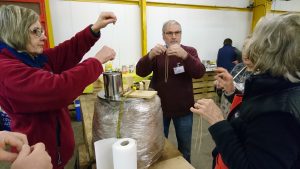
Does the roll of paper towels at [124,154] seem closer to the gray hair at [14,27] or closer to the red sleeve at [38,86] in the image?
the red sleeve at [38,86]

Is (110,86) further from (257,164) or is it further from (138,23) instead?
(138,23)

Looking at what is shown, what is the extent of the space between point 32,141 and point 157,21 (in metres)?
3.91

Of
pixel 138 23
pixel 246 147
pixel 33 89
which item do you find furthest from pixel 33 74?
pixel 138 23

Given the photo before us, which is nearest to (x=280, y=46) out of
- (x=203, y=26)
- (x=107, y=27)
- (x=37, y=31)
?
(x=37, y=31)

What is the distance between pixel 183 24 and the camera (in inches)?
186

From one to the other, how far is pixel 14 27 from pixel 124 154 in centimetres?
76

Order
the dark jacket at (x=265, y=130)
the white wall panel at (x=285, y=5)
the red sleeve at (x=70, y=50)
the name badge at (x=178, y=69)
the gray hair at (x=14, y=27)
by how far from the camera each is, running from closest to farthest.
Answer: the dark jacket at (x=265, y=130), the gray hair at (x=14, y=27), the red sleeve at (x=70, y=50), the name badge at (x=178, y=69), the white wall panel at (x=285, y=5)

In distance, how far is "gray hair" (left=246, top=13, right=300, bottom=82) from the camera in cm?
70

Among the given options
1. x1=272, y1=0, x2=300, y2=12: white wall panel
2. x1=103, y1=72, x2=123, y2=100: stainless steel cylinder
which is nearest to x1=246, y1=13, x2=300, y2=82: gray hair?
x1=103, y1=72, x2=123, y2=100: stainless steel cylinder

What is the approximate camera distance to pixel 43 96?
2.69 feet

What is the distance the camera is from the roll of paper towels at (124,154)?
77 cm

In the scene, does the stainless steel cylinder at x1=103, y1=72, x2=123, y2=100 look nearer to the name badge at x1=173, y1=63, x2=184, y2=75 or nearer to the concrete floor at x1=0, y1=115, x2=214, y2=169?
the name badge at x1=173, y1=63, x2=184, y2=75

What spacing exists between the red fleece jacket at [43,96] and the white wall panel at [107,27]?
2894 millimetres

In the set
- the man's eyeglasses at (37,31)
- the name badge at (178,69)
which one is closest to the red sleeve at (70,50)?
the man's eyeglasses at (37,31)
